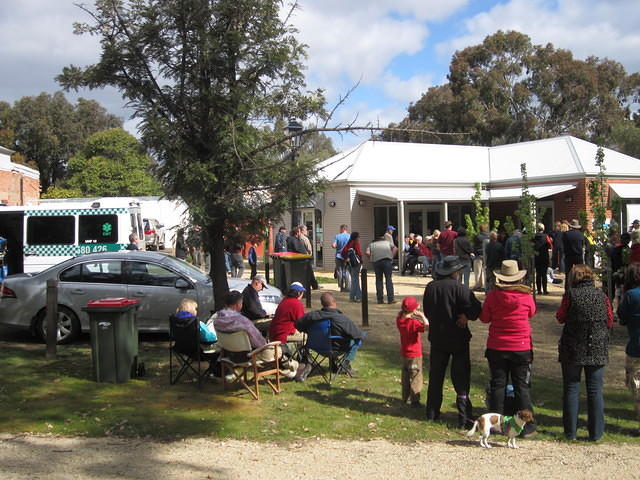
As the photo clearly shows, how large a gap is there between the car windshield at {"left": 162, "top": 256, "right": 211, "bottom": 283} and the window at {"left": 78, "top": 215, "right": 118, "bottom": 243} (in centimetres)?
566

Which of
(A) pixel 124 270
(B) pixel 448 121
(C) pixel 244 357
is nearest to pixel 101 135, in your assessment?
(B) pixel 448 121

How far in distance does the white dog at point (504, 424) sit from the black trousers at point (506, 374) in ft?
0.79

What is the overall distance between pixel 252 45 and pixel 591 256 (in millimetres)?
7264

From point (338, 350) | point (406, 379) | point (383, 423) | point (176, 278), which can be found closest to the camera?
point (383, 423)

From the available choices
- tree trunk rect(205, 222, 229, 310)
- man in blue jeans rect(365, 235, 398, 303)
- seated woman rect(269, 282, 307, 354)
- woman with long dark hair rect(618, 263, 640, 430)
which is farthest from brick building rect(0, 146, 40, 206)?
woman with long dark hair rect(618, 263, 640, 430)

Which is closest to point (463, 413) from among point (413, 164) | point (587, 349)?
point (587, 349)

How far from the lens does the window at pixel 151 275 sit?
9898 millimetres

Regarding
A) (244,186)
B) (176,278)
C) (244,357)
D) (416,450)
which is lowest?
(416,450)

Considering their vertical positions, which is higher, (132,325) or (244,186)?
(244,186)

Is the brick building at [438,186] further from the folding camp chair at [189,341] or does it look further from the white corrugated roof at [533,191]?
the folding camp chair at [189,341]

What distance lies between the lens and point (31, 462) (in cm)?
521

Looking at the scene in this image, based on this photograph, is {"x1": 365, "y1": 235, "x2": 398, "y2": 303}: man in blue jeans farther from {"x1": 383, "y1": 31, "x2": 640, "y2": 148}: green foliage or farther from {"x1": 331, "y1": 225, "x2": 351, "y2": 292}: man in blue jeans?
{"x1": 383, "y1": 31, "x2": 640, "y2": 148}: green foliage

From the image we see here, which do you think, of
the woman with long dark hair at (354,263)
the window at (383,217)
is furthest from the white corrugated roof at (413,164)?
the woman with long dark hair at (354,263)

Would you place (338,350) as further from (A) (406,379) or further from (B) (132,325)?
(B) (132,325)
